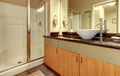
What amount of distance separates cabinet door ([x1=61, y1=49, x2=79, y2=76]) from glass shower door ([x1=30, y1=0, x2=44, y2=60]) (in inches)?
62.4

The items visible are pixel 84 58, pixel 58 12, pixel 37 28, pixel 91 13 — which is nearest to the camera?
pixel 84 58

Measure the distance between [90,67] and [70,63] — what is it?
46 cm

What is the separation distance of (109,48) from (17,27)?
2983 mm

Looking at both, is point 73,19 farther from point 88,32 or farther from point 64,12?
point 88,32

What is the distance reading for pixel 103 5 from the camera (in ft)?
7.48

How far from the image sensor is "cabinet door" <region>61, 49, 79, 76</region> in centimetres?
183

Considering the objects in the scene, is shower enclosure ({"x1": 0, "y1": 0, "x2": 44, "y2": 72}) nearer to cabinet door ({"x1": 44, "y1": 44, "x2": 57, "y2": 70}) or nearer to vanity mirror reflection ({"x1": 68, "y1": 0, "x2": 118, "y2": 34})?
cabinet door ({"x1": 44, "y1": 44, "x2": 57, "y2": 70})

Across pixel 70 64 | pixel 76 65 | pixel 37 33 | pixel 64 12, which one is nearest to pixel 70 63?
pixel 70 64

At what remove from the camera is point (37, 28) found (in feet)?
12.7

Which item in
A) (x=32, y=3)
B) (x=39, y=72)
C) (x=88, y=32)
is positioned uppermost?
(x=32, y=3)

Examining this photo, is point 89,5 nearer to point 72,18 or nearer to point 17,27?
point 72,18

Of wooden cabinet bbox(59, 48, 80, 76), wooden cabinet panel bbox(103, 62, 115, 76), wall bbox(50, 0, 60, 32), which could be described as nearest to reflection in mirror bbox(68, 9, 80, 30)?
wall bbox(50, 0, 60, 32)

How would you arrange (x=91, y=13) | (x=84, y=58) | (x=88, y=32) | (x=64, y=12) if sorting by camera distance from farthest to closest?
(x=64, y=12)
(x=91, y=13)
(x=88, y=32)
(x=84, y=58)

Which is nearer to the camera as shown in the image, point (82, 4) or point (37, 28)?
point (82, 4)
